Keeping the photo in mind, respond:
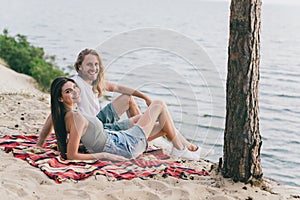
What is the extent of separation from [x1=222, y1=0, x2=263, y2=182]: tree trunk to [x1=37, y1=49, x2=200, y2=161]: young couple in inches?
31.6

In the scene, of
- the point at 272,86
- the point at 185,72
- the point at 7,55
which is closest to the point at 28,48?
the point at 7,55

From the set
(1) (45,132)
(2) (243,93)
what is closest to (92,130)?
(1) (45,132)

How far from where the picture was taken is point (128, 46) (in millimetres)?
5160

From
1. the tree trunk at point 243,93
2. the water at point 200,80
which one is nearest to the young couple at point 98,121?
the water at point 200,80

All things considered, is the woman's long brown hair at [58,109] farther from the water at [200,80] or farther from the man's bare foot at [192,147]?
the man's bare foot at [192,147]

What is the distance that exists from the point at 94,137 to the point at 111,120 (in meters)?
0.64

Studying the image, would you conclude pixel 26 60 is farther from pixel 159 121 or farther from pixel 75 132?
pixel 75 132

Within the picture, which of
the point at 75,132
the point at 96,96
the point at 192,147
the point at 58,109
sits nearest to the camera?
the point at 75,132

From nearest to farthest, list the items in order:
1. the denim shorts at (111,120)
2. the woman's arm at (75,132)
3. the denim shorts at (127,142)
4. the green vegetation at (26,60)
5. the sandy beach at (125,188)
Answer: the sandy beach at (125,188) < the woman's arm at (75,132) < the denim shorts at (127,142) < the denim shorts at (111,120) < the green vegetation at (26,60)

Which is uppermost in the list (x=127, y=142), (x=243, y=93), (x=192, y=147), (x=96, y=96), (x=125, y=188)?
(x=243, y=93)

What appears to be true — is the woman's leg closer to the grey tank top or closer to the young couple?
the young couple

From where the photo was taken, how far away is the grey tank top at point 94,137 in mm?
4496

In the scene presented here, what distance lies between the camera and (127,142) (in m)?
4.69

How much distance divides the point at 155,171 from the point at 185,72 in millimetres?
6653
